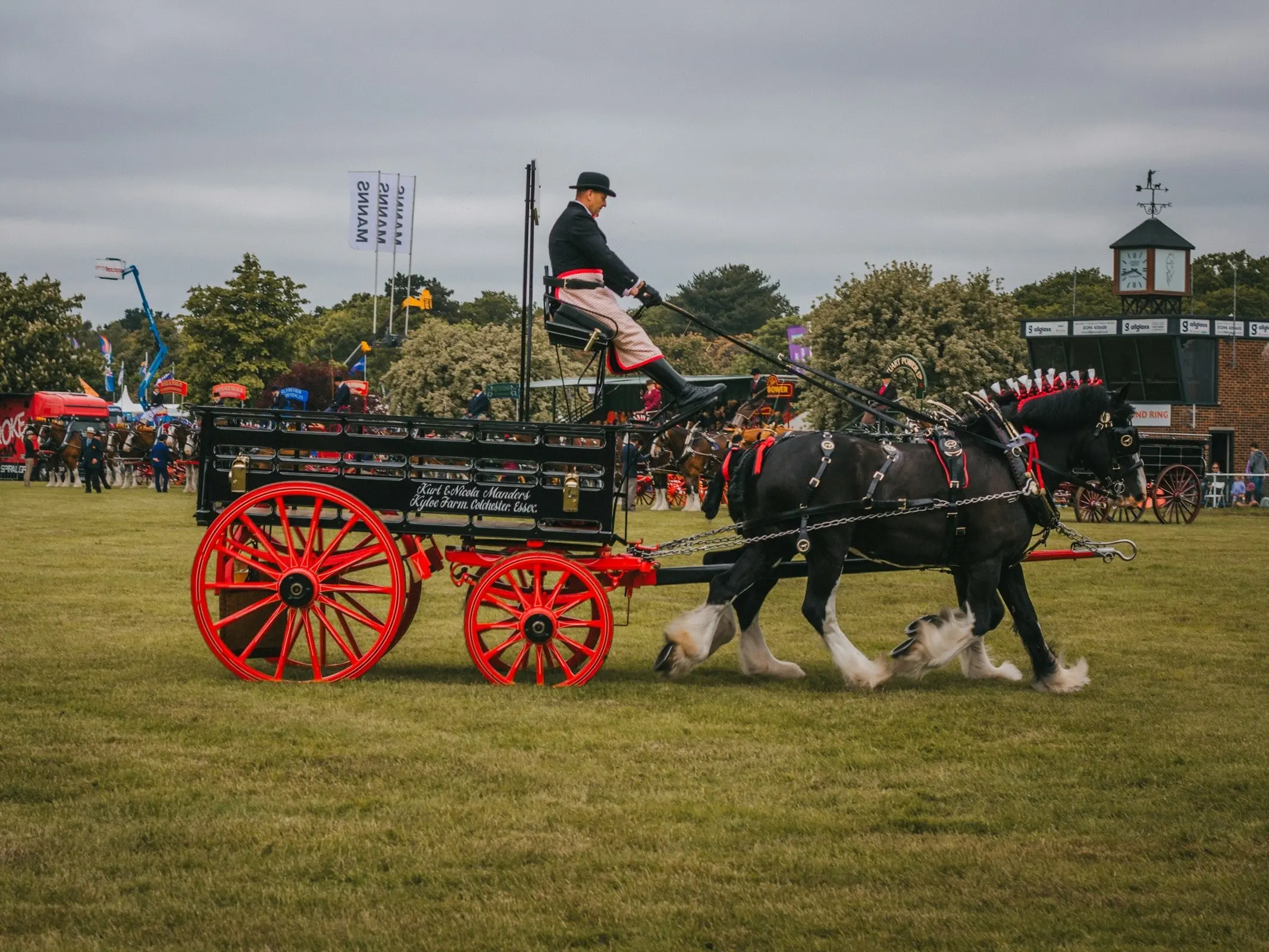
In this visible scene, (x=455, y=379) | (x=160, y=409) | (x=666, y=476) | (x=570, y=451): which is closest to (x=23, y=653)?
(x=570, y=451)

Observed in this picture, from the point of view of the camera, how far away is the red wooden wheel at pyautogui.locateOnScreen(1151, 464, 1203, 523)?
2953 cm

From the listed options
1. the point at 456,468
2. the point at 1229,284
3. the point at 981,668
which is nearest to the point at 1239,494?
the point at 981,668

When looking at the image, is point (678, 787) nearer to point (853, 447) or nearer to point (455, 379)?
point (853, 447)

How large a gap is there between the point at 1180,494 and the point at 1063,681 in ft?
71.3

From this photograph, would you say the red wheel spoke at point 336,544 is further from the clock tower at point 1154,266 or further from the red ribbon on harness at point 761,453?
the clock tower at point 1154,266

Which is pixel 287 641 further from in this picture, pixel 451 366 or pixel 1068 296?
pixel 1068 296

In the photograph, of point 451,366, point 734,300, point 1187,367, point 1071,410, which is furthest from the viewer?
point 734,300

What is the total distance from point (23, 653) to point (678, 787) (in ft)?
18.9

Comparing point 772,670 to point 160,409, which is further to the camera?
point 160,409

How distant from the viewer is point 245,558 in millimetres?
9266

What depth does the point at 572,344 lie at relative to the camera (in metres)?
9.48

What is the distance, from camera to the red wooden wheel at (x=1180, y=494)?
29531 millimetres

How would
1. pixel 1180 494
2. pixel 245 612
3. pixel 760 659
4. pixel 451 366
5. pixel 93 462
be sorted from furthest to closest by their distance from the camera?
pixel 451 366, pixel 93 462, pixel 1180 494, pixel 760 659, pixel 245 612

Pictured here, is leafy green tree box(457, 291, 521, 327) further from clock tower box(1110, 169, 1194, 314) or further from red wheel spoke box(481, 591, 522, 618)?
red wheel spoke box(481, 591, 522, 618)
